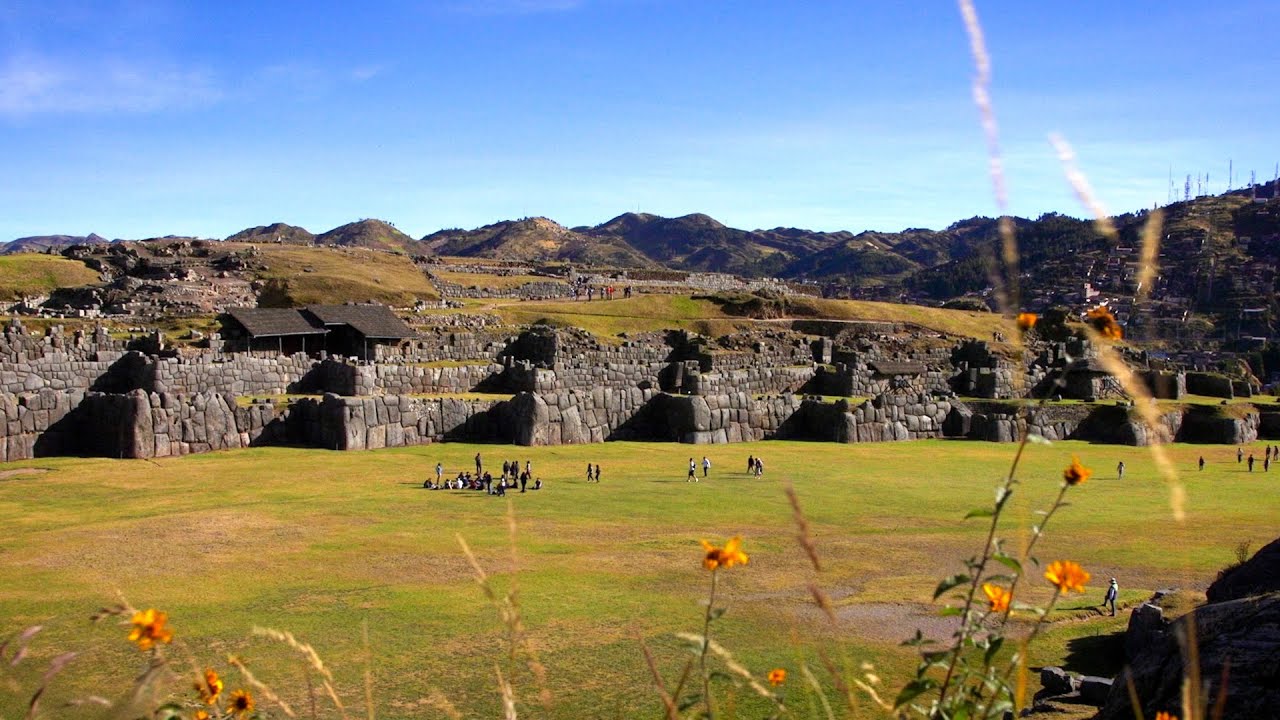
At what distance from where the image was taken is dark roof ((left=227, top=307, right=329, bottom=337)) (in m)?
51.3

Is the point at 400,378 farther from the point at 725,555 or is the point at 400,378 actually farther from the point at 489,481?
the point at 725,555

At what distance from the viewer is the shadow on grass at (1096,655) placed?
15328mm

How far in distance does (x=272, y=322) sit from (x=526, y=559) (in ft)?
114

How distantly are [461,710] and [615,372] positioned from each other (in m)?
39.3

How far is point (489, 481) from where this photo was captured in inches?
1238

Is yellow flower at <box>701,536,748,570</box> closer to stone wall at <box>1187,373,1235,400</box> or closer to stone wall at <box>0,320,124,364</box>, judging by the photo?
stone wall at <box>0,320,124,364</box>

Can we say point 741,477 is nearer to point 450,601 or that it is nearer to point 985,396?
point 450,601

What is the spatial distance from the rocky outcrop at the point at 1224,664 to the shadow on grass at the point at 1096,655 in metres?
8.68

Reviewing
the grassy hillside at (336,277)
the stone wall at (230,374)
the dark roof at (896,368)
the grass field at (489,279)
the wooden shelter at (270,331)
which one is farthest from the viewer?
the grass field at (489,279)

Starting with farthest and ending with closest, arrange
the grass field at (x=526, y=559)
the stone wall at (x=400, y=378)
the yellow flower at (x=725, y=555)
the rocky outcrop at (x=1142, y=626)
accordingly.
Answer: the stone wall at (x=400, y=378), the grass field at (x=526, y=559), the rocky outcrop at (x=1142, y=626), the yellow flower at (x=725, y=555)

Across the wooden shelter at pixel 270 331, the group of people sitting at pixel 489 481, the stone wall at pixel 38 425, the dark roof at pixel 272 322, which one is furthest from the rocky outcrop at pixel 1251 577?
the dark roof at pixel 272 322

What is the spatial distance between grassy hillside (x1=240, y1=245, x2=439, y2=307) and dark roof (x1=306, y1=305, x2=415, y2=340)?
59.9ft

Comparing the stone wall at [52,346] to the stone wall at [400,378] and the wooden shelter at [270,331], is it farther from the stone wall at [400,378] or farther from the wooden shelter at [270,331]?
the stone wall at [400,378]

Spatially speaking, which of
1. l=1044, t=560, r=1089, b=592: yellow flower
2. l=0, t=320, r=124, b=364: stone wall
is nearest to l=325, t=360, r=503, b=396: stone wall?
l=0, t=320, r=124, b=364: stone wall
